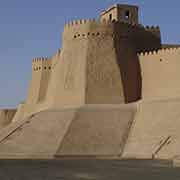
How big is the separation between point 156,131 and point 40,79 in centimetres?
1696

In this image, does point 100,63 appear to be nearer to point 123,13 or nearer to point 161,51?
point 161,51

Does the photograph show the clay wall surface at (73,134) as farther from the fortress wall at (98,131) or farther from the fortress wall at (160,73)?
the fortress wall at (160,73)

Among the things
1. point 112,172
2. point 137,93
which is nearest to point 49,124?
point 137,93

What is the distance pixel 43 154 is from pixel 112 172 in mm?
10626

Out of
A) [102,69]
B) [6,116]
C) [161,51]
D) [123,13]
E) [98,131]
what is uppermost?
[123,13]

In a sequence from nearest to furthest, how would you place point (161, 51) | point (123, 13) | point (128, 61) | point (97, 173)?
point (97, 173) < point (161, 51) < point (128, 61) < point (123, 13)

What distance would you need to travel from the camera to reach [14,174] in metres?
17.8

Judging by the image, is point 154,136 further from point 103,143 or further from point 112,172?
point 112,172

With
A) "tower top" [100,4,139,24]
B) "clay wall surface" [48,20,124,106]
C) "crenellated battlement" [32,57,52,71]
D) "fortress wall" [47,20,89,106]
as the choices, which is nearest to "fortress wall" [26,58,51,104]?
"crenellated battlement" [32,57,52,71]

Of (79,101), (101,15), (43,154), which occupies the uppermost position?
(101,15)

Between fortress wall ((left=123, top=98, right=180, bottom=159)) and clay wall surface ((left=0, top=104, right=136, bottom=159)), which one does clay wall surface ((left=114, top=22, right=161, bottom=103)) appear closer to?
clay wall surface ((left=0, top=104, right=136, bottom=159))

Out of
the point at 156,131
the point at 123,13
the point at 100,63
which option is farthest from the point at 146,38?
the point at 156,131

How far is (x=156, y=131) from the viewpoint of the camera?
93.0ft

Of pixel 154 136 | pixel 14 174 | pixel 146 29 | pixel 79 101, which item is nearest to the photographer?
pixel 14 174
